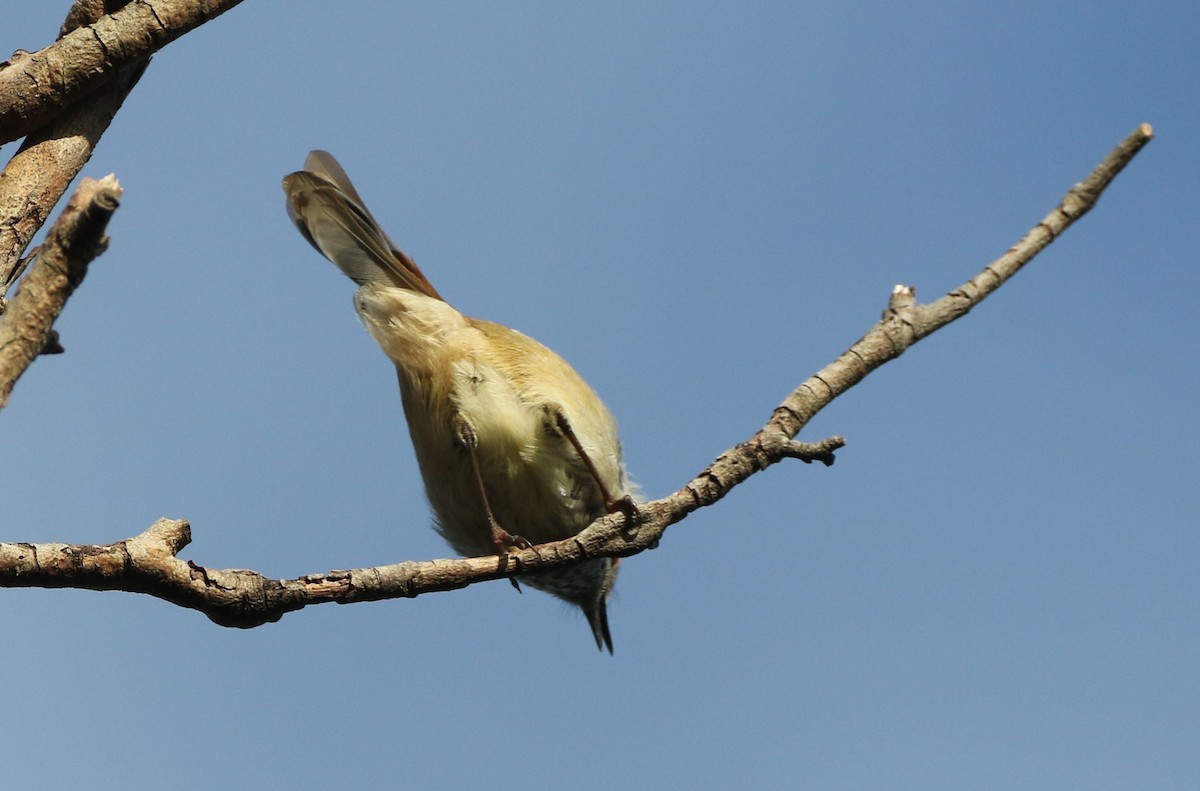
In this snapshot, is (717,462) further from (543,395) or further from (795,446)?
(543,395)

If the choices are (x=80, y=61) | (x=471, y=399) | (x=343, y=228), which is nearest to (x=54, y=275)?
(x=80, y=61)

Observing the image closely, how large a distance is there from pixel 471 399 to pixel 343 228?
2.94ft

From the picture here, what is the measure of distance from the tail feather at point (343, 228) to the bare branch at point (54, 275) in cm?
231

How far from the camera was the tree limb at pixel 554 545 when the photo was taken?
2.46m

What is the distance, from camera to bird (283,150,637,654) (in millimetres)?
4312

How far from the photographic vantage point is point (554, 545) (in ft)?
10.3

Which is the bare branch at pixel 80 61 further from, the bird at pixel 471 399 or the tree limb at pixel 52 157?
the bird at pixel 471 399

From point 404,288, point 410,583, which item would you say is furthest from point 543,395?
point 410,583

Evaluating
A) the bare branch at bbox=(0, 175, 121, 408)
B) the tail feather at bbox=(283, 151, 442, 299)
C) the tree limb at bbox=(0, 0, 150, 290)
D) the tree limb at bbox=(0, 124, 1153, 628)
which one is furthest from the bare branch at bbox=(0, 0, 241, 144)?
the tail feather at bbox=(283, 151, 442, 299)

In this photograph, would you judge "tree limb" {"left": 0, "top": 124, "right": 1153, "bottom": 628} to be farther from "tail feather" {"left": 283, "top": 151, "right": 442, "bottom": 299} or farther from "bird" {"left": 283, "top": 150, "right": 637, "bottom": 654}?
"tail feather" {"left": 283, "top": 151, "right": 442, "bottom": 299}

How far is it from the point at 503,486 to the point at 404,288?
919 millimetres

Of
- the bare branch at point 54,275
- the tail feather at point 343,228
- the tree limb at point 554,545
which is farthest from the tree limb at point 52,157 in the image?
the tail feather at point 343,228

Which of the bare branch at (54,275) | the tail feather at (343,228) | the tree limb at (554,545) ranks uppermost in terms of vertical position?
the tail feather at (343,228)

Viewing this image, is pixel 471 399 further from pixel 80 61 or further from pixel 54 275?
pixel 54 275
